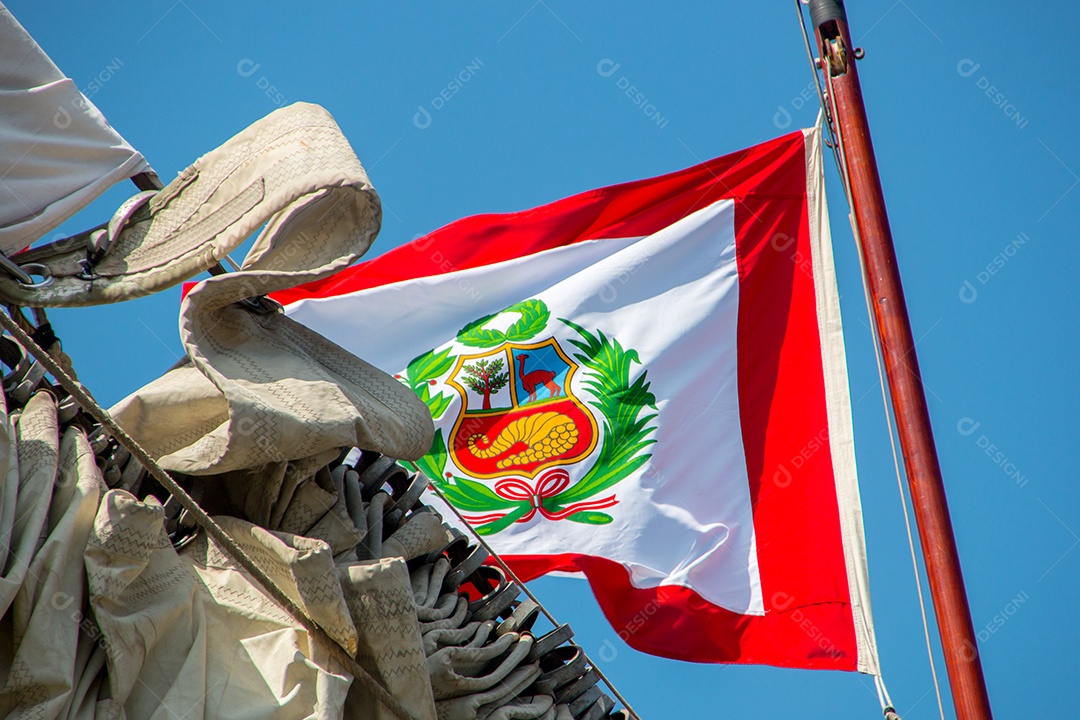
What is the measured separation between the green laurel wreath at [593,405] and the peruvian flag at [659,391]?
13 mm

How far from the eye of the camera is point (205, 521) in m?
3.72

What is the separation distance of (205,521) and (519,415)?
14.6 ft

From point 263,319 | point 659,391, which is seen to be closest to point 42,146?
point 263,319

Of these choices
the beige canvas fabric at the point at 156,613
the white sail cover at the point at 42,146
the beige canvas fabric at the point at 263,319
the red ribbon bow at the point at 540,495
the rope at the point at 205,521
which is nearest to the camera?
the beige canvas fabric at the point at 156,613

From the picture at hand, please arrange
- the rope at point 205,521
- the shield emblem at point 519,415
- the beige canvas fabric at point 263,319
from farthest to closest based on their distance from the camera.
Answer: the shield emblem at point 519,415 → the beige canvas fabric at point 263,319 → the rope at point 205,521

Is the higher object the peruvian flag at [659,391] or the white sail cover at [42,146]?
the white sail cover at [42,146]

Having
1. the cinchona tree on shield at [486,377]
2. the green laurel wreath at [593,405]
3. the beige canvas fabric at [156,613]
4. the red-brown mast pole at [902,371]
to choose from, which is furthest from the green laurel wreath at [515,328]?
the beige canvas fabric at [156,613]

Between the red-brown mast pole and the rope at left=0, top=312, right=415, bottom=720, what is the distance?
136 inches

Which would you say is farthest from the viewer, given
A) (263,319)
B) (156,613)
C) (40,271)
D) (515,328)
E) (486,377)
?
(515,328)

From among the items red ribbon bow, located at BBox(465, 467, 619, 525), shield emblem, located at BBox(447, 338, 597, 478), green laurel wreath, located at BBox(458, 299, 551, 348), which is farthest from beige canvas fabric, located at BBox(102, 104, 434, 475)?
green laurel wreath, located at BBox(458, 299, 551, 348)

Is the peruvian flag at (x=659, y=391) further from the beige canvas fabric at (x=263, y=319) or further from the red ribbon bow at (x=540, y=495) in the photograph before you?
the beige canvas fabric at (x=263, y=319)

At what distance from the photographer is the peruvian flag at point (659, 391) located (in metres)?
7.36

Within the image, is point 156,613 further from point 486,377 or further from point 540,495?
point 486,377

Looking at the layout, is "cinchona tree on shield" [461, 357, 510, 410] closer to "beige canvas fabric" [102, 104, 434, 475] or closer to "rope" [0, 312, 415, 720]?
"beige canvas fabric" [102, 104, 434, 475]
